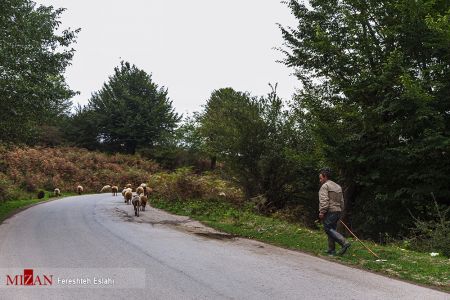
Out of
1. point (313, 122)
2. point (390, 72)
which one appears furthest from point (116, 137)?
point (390, 72)

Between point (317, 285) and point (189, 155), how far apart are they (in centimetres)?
4679

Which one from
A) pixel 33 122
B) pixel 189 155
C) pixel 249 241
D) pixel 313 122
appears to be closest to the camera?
pixel 249 241

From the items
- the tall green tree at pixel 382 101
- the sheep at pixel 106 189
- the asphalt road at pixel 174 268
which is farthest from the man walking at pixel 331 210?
the sheep at pixel 106 189

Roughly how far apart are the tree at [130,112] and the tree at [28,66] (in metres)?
33.7

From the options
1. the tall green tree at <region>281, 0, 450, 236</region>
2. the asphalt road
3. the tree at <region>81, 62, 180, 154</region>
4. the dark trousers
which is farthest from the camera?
the tree at <region>81, 62, 180, 154</region>

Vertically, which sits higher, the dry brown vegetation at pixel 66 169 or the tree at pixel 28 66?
A: the tree at pixel 28 66

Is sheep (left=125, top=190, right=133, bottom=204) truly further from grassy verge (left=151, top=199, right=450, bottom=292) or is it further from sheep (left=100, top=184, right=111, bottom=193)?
sheep (left=100, top=184, right=111, bottom=193)

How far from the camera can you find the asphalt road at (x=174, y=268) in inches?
250

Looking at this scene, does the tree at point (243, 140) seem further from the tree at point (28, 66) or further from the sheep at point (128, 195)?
the tree at point (28, 66)

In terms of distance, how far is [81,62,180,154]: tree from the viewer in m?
54.0

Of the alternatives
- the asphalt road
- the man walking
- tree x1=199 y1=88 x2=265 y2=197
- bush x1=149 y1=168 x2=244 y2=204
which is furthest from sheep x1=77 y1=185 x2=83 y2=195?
the man walking

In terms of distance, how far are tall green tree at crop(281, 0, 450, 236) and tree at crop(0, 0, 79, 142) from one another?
11.5m

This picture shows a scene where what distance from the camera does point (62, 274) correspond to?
7.40 m

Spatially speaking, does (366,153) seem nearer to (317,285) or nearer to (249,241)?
(249,241)
